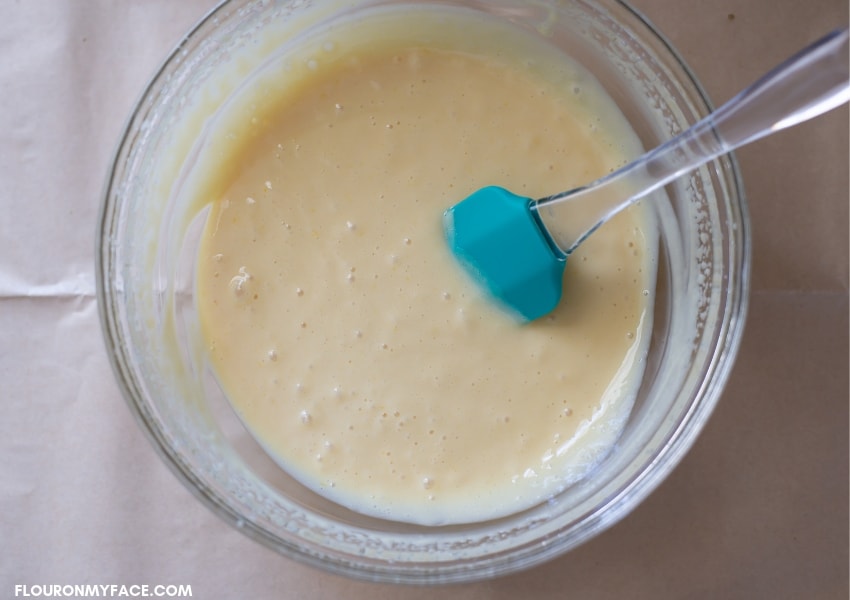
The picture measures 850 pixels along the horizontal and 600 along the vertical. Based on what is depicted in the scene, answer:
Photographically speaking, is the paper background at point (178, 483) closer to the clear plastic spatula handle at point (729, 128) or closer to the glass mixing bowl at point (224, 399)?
the glass mixing bowl at point (224, 399)

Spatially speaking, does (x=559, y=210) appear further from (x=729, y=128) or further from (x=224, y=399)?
(x=224, y=399)

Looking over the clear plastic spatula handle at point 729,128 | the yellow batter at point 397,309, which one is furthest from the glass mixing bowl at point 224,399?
the clear plastic spatula handle at point 729,128

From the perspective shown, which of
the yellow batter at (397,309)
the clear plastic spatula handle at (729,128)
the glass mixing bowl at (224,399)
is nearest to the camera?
the clear plastic spatula handle at (729,128)

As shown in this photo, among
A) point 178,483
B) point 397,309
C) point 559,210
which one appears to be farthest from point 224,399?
point 559,210

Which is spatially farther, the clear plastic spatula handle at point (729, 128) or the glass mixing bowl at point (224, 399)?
the glass mixing bowl at point (224, 399)

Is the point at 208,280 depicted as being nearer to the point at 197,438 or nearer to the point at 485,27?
the point at 197,438

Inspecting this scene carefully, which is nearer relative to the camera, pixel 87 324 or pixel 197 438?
pixel 197 438

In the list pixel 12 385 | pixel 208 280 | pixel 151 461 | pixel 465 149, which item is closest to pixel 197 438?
pixel 151 461
